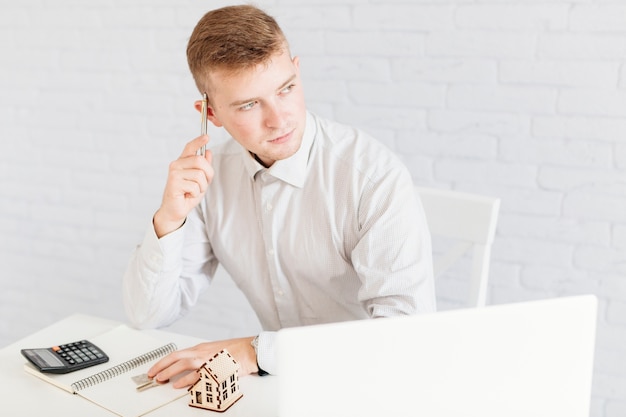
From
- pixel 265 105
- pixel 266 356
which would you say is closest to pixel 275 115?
pixel 265 105

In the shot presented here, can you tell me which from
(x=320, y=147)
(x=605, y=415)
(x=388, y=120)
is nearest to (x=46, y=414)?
(x=320, y=147)

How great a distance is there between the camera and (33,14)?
8.45 ft

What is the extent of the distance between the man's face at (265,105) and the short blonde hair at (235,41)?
17 millimetres

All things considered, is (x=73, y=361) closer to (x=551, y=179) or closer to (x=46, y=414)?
(x=46, y=414)

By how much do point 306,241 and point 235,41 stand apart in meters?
0.42

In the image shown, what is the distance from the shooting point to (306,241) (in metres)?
1.45

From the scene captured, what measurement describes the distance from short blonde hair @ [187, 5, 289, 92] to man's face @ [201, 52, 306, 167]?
0.02 m

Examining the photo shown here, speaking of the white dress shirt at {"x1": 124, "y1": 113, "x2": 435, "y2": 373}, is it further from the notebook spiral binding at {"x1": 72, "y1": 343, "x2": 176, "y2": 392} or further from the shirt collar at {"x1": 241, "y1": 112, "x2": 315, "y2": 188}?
the notebook spiral binding at {"x1": 72, "y1": 343, "x2": 176, "y2": 392}

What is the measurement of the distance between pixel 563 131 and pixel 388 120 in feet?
1.61

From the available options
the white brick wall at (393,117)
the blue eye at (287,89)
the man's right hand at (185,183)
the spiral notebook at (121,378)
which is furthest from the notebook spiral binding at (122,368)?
the white brick wall at (393,117)

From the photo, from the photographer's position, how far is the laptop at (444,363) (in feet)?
2.36

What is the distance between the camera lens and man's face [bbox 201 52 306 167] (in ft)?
4.28

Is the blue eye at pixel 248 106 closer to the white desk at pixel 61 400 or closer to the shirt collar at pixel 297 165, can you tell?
the shirt collar at pixel 297 165

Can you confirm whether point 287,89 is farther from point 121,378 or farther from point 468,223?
point 121,378
